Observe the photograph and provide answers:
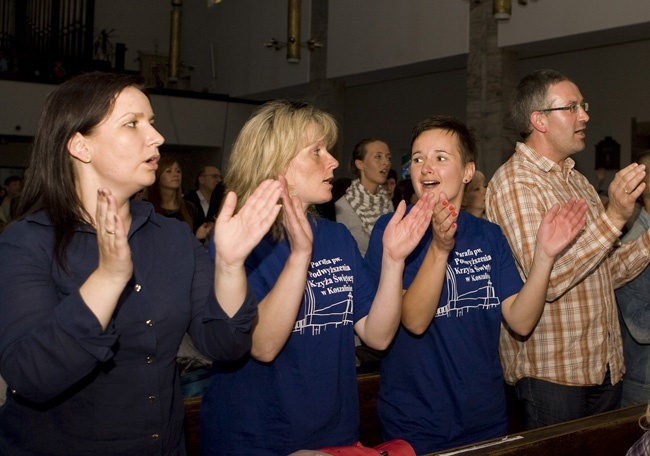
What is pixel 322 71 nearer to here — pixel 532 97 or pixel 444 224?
pixel 532 97

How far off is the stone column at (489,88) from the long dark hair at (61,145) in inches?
280

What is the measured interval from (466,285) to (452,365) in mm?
248

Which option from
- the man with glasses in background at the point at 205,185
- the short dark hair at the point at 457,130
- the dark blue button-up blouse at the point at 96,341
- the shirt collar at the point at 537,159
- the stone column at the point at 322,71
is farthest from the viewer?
the stone column at the point at 322,71

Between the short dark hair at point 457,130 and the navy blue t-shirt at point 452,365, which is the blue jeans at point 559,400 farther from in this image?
the short dark hair at point 457,130

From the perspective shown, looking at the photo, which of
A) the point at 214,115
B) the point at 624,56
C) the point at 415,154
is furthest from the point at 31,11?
the point at 415,154

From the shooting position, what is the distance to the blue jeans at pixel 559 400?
7.91 feet

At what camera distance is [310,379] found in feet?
6.23

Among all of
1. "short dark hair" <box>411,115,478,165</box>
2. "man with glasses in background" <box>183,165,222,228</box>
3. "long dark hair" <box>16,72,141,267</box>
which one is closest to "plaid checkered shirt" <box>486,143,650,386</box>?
"short dark hair" <box>411,115,478,165</box>

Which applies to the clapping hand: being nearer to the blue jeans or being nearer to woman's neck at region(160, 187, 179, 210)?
the blue jeans

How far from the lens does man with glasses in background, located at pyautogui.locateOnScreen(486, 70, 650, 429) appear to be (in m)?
2.35

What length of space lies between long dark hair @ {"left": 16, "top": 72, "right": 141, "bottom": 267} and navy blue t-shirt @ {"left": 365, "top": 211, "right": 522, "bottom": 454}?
3.13 feet

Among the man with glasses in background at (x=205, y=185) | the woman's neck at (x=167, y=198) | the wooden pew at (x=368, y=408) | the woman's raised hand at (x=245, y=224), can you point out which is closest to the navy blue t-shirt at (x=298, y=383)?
the woman's raised hand at (x=245, y=224)

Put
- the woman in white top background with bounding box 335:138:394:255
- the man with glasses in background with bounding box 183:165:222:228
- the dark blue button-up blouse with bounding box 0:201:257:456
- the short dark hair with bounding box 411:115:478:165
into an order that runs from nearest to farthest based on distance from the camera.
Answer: the dark blue button-up blouse with bounding box 0:201:257:456, the short dark hair with bounding box 411:115:478:165, the woman in white top background with bounding box 335:138:394:255, the man with glasses in background with bounding box 183:165:222:228

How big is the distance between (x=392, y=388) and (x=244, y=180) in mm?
768
